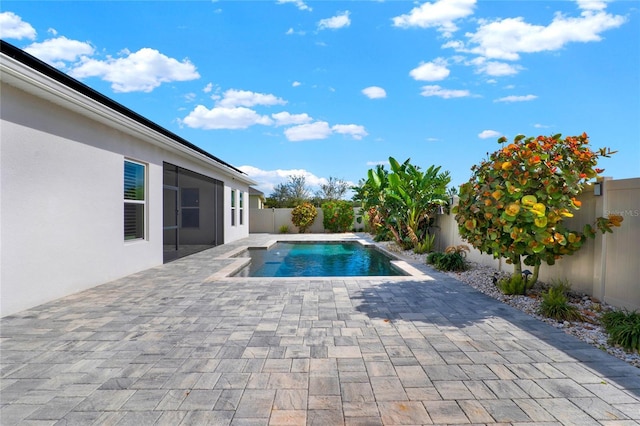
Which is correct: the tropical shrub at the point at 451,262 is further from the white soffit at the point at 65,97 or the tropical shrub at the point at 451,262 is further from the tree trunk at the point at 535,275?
the white soffit at the point at 65,97

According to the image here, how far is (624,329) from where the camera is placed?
362cm

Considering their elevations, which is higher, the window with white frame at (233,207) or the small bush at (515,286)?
the window with white frame at (233,207)

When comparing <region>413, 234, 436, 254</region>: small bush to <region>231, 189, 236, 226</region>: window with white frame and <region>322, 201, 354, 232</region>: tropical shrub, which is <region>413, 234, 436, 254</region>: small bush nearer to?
<region>231, 189, 236, 226</region>: window with white frame

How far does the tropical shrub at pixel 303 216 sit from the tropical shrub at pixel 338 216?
91 cm

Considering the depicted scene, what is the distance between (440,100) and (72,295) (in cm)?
1336

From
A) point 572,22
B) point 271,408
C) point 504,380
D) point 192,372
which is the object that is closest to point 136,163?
point 192,372

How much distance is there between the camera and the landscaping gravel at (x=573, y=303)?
3.61m

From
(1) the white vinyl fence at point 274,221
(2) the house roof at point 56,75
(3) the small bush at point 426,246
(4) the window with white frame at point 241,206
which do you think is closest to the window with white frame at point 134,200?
(2) the house roof at point 56,75

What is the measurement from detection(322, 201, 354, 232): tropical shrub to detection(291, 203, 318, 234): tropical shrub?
0.91 m

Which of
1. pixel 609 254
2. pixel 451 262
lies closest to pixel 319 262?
pixel 451 262

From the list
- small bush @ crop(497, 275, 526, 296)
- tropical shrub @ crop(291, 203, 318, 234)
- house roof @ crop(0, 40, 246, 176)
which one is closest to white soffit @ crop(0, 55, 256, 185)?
house roof @ crop(0, 40, 246, 176)

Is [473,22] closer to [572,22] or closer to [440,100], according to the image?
[572,22]

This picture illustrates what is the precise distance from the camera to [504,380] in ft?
9.48

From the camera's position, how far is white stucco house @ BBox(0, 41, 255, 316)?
465 centimetres
